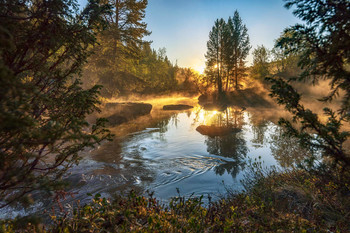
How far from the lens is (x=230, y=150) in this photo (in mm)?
10547

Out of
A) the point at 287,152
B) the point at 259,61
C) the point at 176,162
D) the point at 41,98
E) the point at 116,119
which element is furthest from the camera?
the point at 259,61

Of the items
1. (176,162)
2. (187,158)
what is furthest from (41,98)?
(187,158)

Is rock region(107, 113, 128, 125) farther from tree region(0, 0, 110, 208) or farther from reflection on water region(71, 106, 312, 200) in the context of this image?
tree region(0, 0, 110, 208)

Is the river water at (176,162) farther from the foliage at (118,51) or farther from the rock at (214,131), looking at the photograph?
the foliage at (118,51)

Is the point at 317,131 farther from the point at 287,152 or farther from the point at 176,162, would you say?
the point at 287,152

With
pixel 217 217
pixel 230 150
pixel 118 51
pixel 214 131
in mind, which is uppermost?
pixel 118 51

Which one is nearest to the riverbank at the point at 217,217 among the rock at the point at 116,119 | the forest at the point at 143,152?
the forest at the point at 143,152

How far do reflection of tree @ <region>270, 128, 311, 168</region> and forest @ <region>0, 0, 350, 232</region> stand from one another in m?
0.08

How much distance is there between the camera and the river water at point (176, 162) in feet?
21.5

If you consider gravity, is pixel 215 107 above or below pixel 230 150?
above

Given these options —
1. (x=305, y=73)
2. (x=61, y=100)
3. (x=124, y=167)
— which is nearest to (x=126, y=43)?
(x=124, y=167)

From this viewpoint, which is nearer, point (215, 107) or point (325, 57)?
point (325, 57)

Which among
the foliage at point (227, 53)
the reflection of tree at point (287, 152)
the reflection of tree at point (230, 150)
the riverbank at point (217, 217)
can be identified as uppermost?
the foliage at point (227, 53)

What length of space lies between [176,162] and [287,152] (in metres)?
5.26
